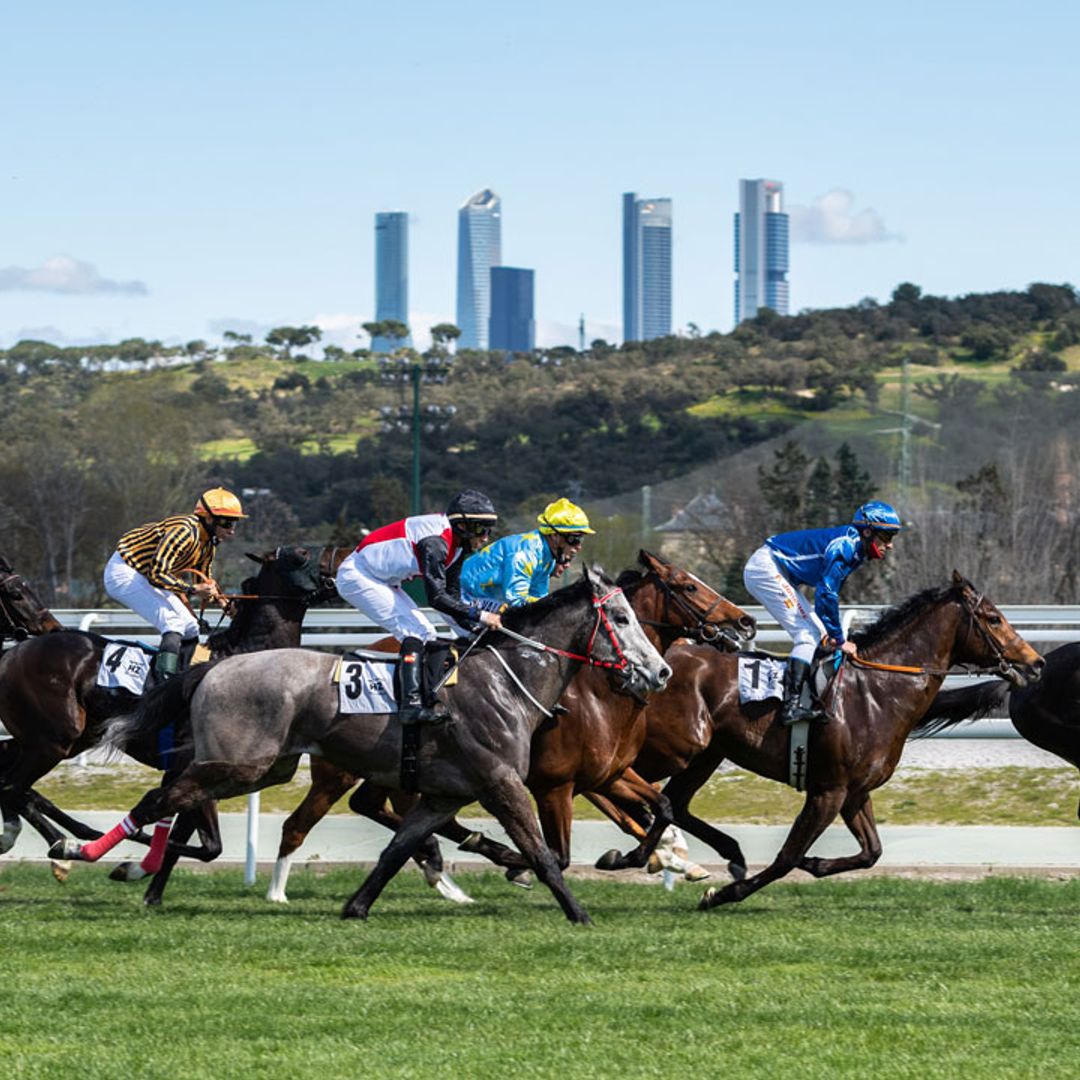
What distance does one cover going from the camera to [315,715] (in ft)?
28.0

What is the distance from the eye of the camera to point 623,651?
8.73 metres

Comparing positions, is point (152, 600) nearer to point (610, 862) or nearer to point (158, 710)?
point (158, 710)

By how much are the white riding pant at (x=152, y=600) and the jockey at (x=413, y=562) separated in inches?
59.0

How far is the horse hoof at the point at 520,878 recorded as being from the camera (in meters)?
9.86

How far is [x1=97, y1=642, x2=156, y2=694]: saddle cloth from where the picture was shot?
10.3 meters

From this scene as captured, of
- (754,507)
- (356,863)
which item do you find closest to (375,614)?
(356,863)

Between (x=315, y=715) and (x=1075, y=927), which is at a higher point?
(x=315, y=715)

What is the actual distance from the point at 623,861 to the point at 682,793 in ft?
1.68

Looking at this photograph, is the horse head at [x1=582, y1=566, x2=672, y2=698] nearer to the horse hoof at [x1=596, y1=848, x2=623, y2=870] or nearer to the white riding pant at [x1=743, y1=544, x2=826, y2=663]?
the white riding pant at [x1=743, y1=544, x2=826, y2=663]

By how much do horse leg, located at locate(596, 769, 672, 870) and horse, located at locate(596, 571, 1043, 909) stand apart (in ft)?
0.40

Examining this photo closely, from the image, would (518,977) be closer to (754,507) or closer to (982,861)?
(982,861)

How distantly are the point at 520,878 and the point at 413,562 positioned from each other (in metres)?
1.96

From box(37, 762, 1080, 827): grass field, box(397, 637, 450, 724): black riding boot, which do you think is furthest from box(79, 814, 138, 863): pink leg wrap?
box(37, 762, 1080, 827): grass field

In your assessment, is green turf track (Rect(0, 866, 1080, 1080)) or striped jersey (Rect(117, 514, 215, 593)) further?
striped jersey (Rect(117, 514, 215, 593))
